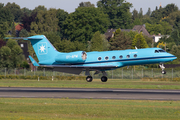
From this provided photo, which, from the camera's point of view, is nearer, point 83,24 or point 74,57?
point 74,57

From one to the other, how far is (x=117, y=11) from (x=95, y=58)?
128m

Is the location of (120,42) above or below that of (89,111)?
above

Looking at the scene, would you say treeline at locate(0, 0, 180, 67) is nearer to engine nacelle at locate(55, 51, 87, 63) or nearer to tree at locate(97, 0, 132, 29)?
tree at locate(97, 0, 132, 29)

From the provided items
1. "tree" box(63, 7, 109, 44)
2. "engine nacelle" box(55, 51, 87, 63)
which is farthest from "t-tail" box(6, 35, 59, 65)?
"tree" box(63, 7, 109, 44)

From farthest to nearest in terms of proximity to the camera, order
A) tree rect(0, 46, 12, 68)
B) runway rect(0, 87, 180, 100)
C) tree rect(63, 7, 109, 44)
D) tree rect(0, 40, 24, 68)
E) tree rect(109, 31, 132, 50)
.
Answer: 1. tree rect(63, 7, 109, 44)
2. tree rect(109, 31, 132, 50)
3. tree rect(0, 40, 24, 68)
4. tree rect(0, 46, 12, 68)
5. runway rect(0, 87, 180, 100)

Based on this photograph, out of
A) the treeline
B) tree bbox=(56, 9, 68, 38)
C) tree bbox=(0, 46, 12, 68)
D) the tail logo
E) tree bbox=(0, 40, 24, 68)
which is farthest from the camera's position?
tree bbox=(56, 9, 68, 38)

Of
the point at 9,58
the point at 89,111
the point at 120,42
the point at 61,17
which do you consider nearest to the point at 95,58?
the point at 89,111

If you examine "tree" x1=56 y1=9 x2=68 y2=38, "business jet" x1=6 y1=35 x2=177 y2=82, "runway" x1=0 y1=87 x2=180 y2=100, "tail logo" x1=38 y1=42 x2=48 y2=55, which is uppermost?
"tree" x1=56 y1=9 x2=68 y2=38

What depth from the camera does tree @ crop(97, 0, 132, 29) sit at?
539 ft

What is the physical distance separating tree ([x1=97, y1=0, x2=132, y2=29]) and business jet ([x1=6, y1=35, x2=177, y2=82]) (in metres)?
124

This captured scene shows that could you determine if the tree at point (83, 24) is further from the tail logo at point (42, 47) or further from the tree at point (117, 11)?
the tail logo at point (42, 47)

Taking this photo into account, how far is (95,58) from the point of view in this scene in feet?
135

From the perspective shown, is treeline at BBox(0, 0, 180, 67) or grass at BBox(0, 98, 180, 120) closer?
grass at BBox(0, 98, 180, 120)

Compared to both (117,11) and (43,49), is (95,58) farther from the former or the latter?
(117,11)
